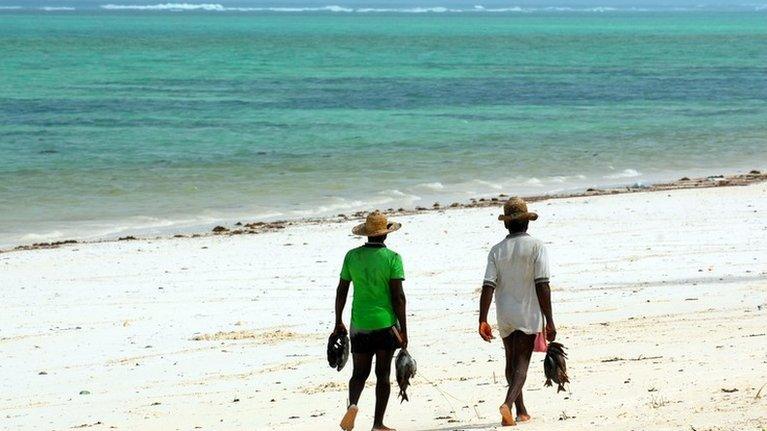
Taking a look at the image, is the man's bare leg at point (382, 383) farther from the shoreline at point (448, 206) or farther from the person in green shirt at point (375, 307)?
the shoreline at point (448, 206)

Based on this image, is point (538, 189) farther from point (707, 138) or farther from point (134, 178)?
point (707, 138)

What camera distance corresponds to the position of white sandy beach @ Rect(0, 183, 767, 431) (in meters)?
8.19

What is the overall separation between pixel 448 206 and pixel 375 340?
12826mm

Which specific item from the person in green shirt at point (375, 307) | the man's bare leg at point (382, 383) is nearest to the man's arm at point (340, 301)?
the person in green shirt at point (375, 307)

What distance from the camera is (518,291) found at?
24.3 feet

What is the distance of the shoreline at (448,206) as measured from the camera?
17.6 m

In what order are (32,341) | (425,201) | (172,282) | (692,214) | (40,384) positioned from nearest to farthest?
(40,384), (32,341), (172,282), (692,214), (425,201)

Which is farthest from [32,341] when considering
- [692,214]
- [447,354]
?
[692,214]

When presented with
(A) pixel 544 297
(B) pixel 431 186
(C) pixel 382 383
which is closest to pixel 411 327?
(C) pixel 382 383

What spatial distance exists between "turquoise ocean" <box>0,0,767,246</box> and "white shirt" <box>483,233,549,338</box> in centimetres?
1178

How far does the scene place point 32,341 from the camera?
11.2m

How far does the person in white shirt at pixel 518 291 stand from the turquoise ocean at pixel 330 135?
463 inches

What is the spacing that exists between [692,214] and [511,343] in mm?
10444

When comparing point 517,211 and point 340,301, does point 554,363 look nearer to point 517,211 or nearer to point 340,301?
point 517,211
